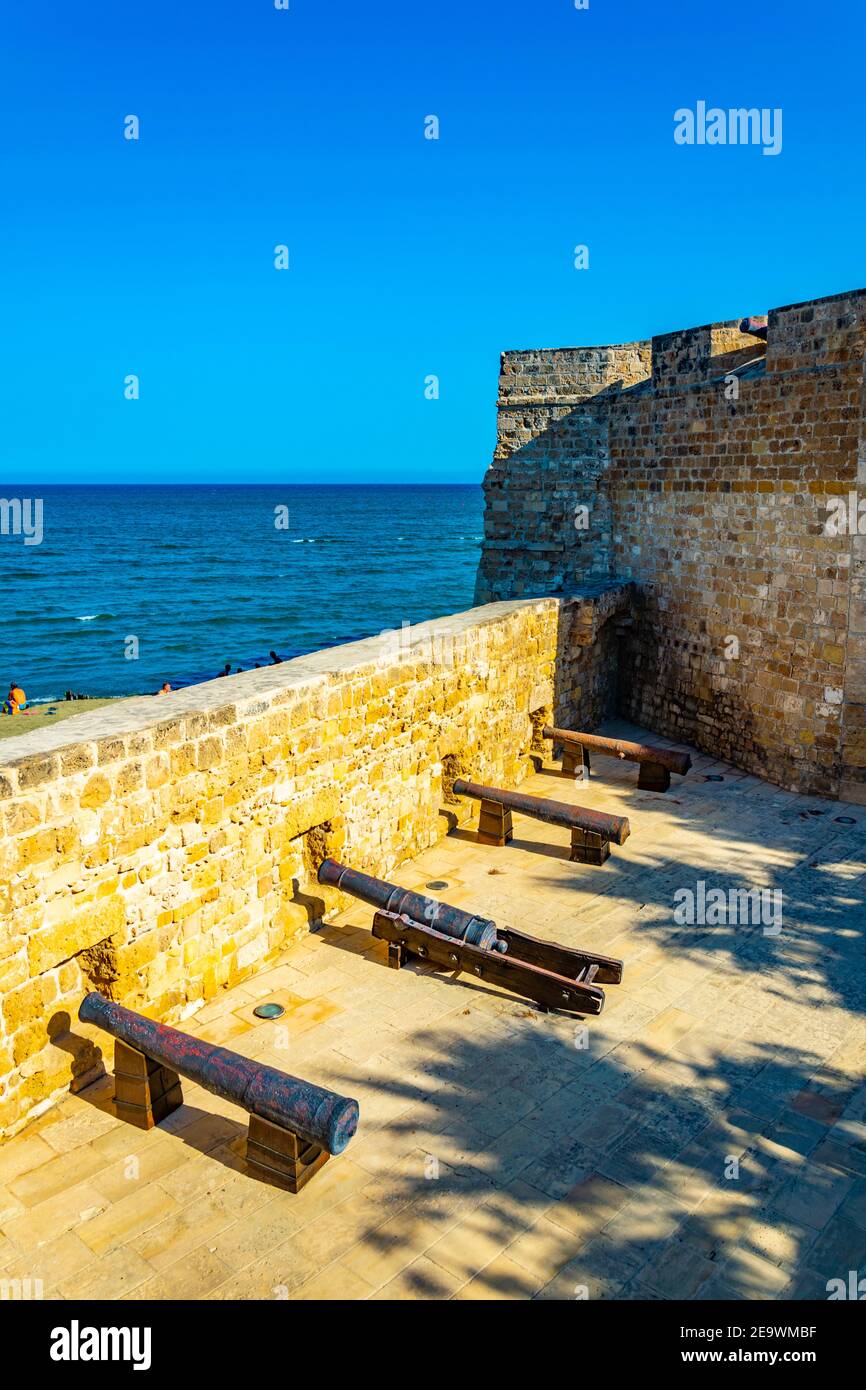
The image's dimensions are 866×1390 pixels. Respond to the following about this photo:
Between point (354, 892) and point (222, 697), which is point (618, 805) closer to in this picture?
point (354, 892)

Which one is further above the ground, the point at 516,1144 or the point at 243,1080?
the point at 243,1080

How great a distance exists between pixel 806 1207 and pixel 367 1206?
214cm

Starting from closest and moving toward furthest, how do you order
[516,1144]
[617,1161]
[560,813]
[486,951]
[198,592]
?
[617,1161] → [516,1144] → [486,951] → [560,813] → [198,592]

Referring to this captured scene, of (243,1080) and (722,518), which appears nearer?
(243,1080)

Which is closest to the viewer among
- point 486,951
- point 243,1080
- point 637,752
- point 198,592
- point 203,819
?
point 243,1080

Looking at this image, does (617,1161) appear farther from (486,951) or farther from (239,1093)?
(239,1093)

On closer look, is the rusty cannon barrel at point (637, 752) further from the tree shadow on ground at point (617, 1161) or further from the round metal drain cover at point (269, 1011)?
the round metal drain cover at point (269, 1011)

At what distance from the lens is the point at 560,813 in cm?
863

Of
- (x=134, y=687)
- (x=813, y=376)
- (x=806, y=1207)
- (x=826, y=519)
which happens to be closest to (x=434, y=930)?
(x=806, y=1207)

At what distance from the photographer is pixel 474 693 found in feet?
31.9

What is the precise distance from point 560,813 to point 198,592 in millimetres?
42154

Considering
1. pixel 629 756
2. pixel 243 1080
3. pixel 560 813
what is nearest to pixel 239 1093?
pixel 243 1080

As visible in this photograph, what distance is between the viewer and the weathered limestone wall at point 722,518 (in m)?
10.1

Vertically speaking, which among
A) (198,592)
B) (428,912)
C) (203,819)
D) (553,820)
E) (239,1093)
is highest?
(198,592)
